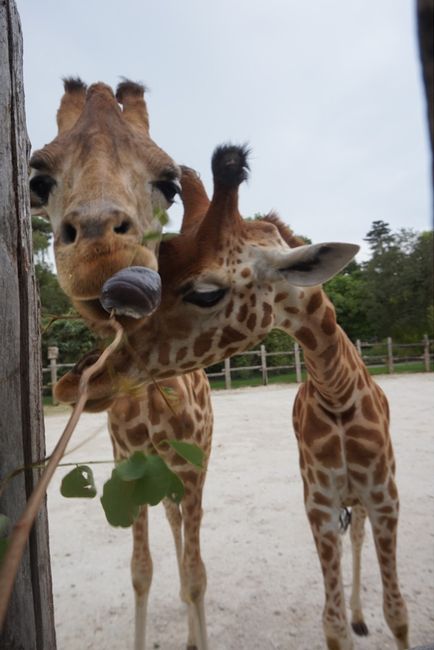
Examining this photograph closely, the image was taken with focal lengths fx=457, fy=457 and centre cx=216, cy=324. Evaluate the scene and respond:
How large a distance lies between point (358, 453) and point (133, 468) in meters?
1.62

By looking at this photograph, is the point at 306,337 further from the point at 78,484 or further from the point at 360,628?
the point at 360,628

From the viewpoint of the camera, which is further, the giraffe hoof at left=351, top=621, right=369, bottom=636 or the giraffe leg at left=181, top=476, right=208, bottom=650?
the giraffe hoof at left=351, top=621, right=369, bottom=636

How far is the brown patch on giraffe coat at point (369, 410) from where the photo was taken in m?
2.08

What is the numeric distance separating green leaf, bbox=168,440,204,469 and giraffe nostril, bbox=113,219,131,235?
73 cm

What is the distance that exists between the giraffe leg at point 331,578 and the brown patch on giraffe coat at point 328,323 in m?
0.81

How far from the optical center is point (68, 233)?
1266mm

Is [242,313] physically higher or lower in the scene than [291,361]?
higher

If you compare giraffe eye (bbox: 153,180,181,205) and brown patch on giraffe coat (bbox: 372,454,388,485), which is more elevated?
giraffe eye (bbox: 153,180,181,205)

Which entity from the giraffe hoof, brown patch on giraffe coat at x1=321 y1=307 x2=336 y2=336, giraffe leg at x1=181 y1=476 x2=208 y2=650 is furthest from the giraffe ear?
the giraffe hoof

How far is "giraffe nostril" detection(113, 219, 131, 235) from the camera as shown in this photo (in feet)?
4.02

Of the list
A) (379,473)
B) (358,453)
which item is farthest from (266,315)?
(379,473)

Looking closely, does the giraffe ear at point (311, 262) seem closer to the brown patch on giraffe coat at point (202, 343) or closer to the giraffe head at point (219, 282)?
the giraffe head at point (219, 282)

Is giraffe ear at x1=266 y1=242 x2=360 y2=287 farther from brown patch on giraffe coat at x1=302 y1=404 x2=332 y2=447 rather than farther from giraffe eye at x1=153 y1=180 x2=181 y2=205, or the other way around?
brown patch on giraffe coat at x1=302 y1=404 x2=332 y2=447

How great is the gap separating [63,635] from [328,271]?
2.48 meters
